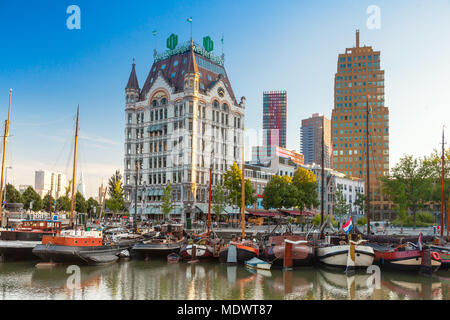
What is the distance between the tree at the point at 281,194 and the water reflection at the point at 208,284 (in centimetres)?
4664

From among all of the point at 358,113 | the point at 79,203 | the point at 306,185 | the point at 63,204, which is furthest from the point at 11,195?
the point at 358,113

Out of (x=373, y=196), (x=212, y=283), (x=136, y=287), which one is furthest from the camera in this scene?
(x=373, y=196)

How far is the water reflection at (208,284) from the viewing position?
26.8m

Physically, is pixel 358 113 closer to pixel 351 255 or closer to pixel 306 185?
pixel 306 185

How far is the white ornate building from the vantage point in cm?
9106

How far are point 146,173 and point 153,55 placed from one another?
3014 cm

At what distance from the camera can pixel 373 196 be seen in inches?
5851

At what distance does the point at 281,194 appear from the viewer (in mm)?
84750

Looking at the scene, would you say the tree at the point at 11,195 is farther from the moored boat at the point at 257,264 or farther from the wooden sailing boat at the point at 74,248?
the moored boat at the point at 257,264

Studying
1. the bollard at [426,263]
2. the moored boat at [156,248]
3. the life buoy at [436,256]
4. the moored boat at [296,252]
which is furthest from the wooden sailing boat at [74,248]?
the life buoy at [436,256]

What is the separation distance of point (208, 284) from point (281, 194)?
55.5 metres

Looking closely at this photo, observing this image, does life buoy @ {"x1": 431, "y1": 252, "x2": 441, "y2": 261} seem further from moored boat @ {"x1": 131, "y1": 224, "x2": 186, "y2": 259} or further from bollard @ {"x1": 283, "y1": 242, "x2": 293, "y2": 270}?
moored boat @ {"x1": 131, "y1": 224, "x2": 186, "y2": 259}
